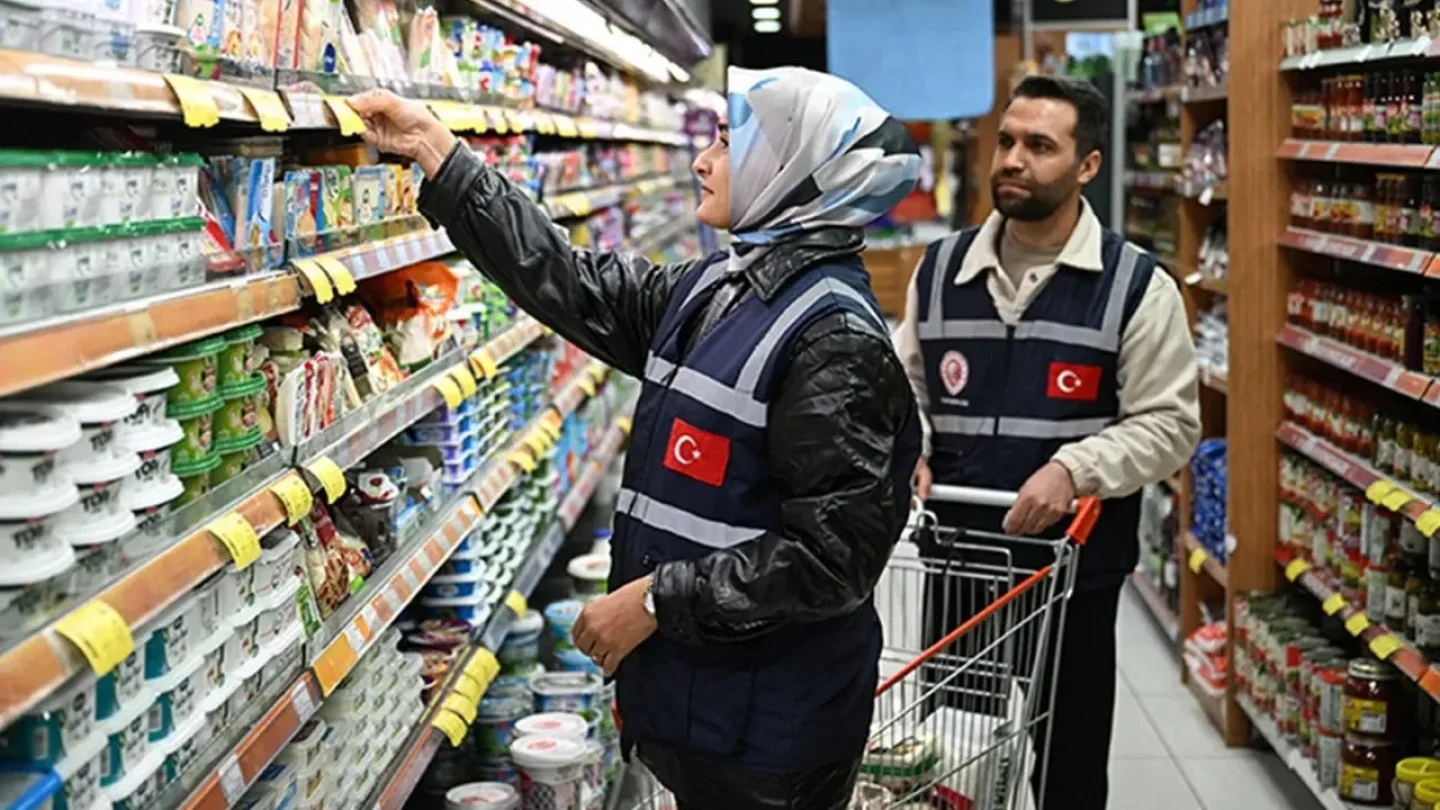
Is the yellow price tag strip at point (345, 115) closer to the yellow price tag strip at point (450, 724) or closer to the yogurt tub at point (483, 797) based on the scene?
the yellow price tag strip at point (450, 724)

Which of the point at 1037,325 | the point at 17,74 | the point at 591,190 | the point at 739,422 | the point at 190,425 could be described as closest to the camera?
the point at 17,74

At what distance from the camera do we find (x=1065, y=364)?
3.61 m

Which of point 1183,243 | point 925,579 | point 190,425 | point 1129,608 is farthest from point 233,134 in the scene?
point 1129,608

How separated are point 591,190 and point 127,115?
378cm

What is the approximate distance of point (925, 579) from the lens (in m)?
3.35

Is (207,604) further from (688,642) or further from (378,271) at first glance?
(378,271)

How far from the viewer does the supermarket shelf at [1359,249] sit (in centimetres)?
381

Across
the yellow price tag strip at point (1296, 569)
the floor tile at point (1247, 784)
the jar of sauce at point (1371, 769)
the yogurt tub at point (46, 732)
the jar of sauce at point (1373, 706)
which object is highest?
the yogurt tub at point (46, 732)

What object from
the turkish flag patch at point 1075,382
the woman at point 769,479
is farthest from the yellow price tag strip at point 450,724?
the turkish flag patch at point 1075,382

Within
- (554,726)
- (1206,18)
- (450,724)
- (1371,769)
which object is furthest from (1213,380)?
(450,724)

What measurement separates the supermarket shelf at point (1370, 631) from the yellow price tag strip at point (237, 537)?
104 inches

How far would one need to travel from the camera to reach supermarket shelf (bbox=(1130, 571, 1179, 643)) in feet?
20.2

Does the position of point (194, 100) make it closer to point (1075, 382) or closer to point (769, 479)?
point (769, 479)

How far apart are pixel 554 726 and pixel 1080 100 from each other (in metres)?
1.92
